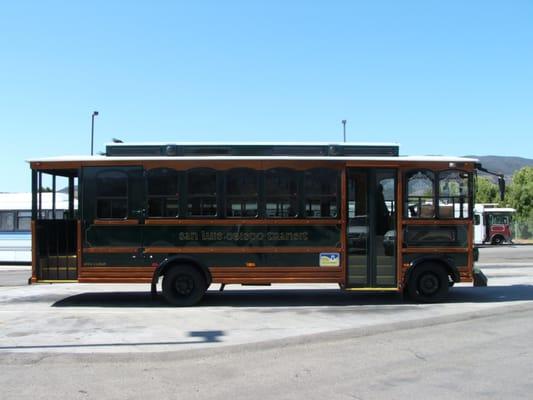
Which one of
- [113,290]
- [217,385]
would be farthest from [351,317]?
[113,290]

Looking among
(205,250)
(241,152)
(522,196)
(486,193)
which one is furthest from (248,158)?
(486,193)

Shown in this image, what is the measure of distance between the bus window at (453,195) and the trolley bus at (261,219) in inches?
0.9

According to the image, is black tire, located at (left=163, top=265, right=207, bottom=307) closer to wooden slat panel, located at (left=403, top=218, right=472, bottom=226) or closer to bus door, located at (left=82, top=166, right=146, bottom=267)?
bus door, located at (left=82, top=166, right=146, bottom=267)

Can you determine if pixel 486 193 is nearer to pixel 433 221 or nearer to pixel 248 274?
pixel 433 221

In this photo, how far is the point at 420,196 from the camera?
12398 millimetres

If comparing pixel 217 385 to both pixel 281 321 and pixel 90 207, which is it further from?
pixel 90 207

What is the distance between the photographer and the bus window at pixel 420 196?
12.4 metres

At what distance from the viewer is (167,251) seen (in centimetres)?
1209

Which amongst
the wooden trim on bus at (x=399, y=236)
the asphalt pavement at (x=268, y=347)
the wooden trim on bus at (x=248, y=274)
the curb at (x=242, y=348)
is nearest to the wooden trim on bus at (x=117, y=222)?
the wooden trim on bus at (x=248, y=274)

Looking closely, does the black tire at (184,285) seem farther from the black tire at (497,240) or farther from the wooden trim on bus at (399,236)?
the black tire at (497,240)

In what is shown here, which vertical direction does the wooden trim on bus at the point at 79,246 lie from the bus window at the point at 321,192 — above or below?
below

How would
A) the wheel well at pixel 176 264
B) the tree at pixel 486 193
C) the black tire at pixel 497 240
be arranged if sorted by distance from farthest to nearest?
the tree at pixel 486 193 → the black tire at pixel 497 240 → the wheel well at pixel 176 264

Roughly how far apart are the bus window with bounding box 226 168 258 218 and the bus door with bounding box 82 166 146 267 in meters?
1.72

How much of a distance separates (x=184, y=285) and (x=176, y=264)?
46 cm
